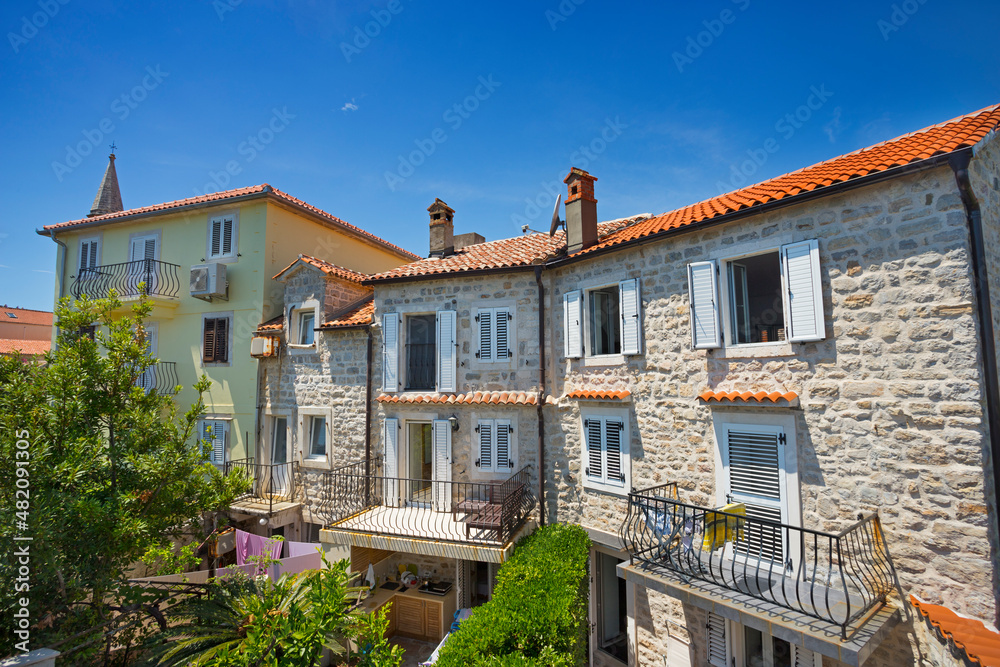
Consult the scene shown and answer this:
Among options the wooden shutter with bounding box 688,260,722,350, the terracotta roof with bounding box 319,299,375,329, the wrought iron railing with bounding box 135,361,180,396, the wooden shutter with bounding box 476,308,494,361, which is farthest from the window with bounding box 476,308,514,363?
the wrought iron railing with bounding box 135,361,180,396

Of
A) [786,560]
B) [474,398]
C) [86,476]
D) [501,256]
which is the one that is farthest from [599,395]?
[86,476]

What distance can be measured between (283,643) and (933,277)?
8.85m

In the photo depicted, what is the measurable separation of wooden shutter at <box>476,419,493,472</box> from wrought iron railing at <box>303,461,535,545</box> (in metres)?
0.45

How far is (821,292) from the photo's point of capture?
21.5 feet

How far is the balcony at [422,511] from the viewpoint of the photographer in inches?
394

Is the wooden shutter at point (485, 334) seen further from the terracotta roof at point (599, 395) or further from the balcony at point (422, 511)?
the balcony at point (422, 511)

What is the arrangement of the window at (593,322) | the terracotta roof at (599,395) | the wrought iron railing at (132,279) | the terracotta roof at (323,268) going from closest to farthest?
the terracotta roof at (599,395) → the window at (593,322) → the terracotta roof at (323,268) → the wrought iron railing at (132,279)

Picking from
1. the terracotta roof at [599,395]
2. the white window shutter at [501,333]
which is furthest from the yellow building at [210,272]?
the terracotta roof at [599,395]

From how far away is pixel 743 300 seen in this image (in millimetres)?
7816

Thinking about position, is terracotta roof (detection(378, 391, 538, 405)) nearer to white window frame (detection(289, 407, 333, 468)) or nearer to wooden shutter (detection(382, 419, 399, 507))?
wooden shutter (detection(382, 419, 399, 507))

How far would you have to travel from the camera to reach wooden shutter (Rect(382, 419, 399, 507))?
12.2 metres

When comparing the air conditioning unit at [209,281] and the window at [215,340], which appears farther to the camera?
the window at [215,340]

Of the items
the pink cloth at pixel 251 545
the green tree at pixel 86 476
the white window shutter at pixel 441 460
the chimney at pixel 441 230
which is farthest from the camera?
the chimney at pixel 441 230

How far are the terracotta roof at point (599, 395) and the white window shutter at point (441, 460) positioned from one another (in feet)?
11.5
